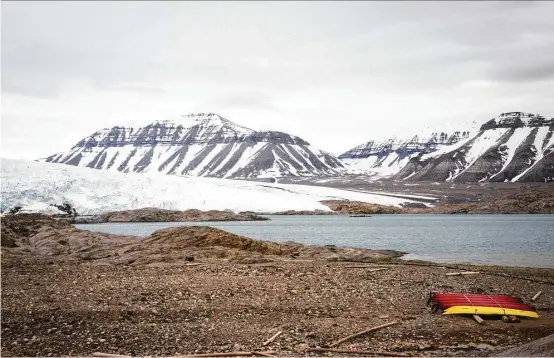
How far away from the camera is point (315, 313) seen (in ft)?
48.8

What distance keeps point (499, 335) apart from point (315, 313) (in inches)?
182

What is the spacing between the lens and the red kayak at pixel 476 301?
49.9 feet

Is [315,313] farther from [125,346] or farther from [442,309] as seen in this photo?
[125,346]

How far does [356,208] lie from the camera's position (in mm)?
139000

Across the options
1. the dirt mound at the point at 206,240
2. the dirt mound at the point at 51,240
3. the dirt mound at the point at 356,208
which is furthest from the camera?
the dirt mound at the point at 356,208

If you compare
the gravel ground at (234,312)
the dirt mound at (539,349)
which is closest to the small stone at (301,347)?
the gravel ground at (234,312)

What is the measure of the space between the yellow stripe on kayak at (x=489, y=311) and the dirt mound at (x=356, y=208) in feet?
390

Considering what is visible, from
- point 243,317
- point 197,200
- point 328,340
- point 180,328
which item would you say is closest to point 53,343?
point 180,328

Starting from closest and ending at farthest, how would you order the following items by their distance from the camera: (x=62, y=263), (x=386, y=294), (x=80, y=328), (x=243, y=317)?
(x=80, y=328) < (x=243, y=317) < (x=386, y=294) < (x=62, y=263)

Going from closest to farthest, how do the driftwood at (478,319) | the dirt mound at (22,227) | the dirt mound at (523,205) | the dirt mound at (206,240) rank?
the driftwood at (478,319), the dirt mound at (22,227), the dirt mound at (206,240), the dirt mound at (523,205)

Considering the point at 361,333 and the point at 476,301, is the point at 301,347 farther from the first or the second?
the point at 476,301

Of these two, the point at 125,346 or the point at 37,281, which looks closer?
the point at 125,346

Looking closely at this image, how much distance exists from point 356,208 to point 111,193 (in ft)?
215

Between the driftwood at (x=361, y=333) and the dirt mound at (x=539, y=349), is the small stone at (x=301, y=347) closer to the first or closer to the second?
the driftwood at (x=361, y=333)
